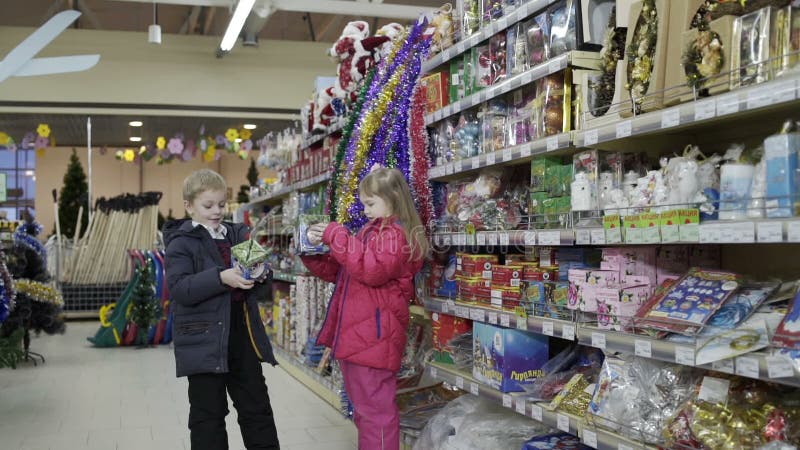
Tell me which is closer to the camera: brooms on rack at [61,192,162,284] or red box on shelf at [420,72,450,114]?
red box on shelf at [420,72,450,114]

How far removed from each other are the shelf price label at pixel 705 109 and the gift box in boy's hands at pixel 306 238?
5.45 ft

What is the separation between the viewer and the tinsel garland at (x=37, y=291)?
5936 mm

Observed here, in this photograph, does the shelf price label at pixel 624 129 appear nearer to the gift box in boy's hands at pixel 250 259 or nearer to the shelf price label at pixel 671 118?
the shelf price label at pixel 671 118

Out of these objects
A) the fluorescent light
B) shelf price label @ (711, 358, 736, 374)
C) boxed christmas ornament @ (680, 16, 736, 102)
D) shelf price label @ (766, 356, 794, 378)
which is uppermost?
the fluorescent light

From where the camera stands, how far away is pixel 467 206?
334 centimetres

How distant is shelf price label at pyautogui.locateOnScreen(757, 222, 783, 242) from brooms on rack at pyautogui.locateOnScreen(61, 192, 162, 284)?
9.16 metres

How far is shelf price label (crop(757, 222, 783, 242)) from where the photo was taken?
1744 mm

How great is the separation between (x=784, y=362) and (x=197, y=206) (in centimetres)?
219

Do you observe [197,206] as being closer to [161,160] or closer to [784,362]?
[784,362]

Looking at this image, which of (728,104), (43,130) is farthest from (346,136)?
(43,130)

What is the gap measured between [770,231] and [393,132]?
2271 mm

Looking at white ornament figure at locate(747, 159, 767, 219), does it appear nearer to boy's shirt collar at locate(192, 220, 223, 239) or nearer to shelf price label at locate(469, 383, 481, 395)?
shelf price label at locate(469, 383, 481, 395)

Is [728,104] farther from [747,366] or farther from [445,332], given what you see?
[445,332]

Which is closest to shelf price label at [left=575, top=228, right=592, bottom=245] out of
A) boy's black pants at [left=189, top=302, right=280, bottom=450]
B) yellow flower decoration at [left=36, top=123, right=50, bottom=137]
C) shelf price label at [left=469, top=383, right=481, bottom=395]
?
shelf price label at [left=469, top=383, right=481, bottom=395]
